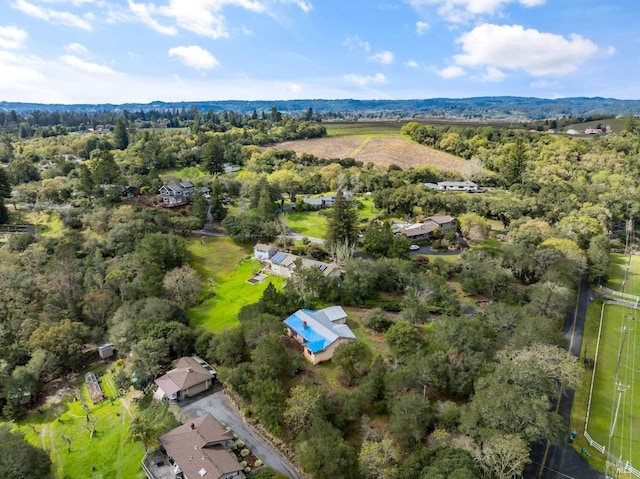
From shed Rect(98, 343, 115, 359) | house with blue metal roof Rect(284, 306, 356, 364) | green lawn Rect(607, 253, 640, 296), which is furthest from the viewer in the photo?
green lawn Rect(607, 253, 640, 296)

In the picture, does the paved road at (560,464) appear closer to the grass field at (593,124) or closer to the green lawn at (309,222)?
the green lawn at (309,222)

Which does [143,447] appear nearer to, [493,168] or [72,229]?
[72,229]

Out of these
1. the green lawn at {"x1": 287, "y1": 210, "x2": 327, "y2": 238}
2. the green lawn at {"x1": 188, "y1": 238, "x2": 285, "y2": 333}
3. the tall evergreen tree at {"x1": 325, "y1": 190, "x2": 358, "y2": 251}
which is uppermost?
the tall evergreen tree at {"x1": 325, "y1": 190, "x2": 358, "y2": 251}

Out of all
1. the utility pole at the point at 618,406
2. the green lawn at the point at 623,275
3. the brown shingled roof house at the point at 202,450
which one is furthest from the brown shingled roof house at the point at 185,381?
the green lawn at the point at 623,275

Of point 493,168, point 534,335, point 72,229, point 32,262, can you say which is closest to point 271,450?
point 534,335

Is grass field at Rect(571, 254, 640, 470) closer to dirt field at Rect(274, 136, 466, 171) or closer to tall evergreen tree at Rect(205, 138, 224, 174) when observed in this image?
dirt field at Rect(274, 136, 466, 171)

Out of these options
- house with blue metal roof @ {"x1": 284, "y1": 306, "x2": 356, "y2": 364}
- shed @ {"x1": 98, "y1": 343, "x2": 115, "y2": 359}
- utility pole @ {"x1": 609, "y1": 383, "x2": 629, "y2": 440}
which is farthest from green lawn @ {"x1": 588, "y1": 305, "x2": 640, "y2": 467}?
shed @ {"x1": 98, "y1": 343, "x2": 115, "y2": 359}

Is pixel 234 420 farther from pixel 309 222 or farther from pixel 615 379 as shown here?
pixel 309 222
